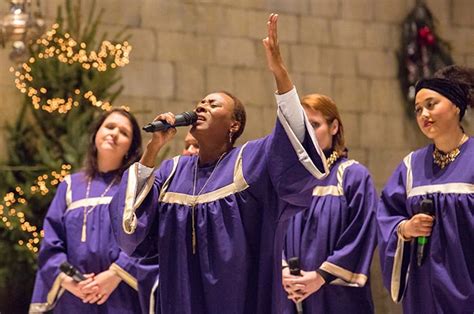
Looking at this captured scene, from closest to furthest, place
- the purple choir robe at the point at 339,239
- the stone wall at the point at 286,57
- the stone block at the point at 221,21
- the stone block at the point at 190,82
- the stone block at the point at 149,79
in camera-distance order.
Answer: the purple choir robe at the point at 339,239
the stone block at the point at 149,79
the stone wall at the point at 286,57
the stone block at the point at 190,82
the stone block at the point at 221,21

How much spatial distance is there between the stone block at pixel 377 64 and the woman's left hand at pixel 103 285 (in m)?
4.24

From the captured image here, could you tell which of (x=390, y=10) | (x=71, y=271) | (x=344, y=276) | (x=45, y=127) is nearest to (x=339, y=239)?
(x=344, y=276)

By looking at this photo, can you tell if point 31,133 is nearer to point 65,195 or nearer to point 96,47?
point 96,47

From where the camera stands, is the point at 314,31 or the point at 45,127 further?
the point at 314,31

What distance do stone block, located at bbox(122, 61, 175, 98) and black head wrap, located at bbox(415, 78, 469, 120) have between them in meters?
3.79

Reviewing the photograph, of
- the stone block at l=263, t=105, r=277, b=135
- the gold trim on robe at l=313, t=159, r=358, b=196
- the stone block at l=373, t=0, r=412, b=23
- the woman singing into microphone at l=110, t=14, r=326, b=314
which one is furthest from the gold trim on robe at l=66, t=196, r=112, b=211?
the stone block at l=373, t=0, r=412, b=23

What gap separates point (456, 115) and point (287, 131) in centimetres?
124

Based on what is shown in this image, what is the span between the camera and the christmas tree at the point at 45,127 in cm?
732

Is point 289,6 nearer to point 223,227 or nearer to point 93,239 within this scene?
point 93,239

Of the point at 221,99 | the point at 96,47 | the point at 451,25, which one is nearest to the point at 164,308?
the point at 221,99

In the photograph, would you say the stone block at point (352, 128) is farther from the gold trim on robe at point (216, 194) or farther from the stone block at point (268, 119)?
the gold trim on robe at point (216, 194)

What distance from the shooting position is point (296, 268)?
17.0ft

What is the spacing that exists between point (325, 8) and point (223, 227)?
213 inches

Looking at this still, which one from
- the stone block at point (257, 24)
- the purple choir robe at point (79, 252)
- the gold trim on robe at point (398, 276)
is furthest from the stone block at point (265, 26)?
the gold trim on robe at point (398, 276)
